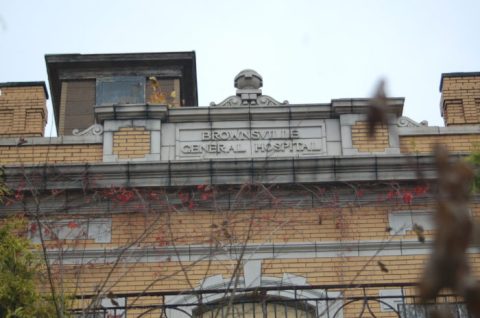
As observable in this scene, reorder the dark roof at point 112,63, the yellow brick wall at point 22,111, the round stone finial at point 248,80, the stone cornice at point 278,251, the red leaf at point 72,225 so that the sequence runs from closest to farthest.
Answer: the stone cornice at point 278,251, the red leaf at point 72,225, the round stone finial at point 248,80, the yellow brick wall at point 22,111, the dark roof at point 112,63

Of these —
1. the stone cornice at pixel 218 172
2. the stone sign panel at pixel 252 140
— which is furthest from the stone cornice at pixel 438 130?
the stone sign panel at pixel 252 140

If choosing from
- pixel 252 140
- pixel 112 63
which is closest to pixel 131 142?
pixel 252 140

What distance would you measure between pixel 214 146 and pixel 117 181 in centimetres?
143

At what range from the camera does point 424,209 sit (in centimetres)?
1132

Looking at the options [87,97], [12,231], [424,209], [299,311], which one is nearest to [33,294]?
[12,231]

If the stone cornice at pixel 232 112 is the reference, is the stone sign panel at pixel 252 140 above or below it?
below

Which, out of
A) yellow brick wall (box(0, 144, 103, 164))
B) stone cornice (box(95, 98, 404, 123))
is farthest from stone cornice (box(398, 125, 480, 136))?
yellow brick wall (box(0, 144, 103, 164))

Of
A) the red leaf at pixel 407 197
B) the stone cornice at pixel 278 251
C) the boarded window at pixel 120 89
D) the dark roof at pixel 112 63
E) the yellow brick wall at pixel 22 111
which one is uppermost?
the dark roof at pixel 112 63

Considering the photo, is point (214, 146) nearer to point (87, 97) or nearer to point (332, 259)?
point (332, 259)

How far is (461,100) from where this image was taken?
1266 centimetres

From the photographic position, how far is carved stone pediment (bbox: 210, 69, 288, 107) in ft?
40.0

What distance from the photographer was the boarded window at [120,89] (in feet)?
60.5

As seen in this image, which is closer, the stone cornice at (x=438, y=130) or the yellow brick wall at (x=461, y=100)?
the stone cornice at (x=438, y=130)

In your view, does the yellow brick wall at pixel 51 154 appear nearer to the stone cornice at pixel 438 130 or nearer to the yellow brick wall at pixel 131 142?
the yellow brick wall at pixel 131 142
